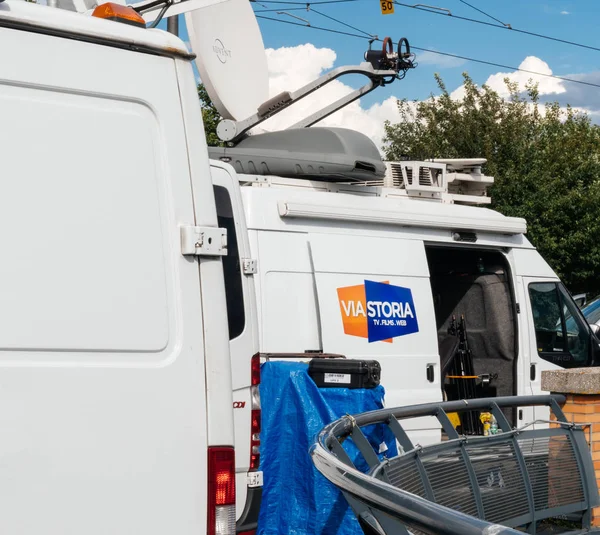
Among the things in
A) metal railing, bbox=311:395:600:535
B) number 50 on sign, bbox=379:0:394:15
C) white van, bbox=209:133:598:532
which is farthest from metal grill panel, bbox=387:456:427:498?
number 50 on sign, bbox=379:0:394:15

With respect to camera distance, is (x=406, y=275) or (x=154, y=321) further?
(x=406, y=275)

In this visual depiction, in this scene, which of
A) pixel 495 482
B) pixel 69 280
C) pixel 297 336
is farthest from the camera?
pixel 297 336

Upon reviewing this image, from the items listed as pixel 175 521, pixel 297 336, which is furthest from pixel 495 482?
pixel 297 336

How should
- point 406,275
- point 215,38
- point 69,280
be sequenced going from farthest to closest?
1. point 215,38
2. point 406,275
3. point 69,280

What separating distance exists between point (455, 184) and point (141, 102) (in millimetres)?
7187

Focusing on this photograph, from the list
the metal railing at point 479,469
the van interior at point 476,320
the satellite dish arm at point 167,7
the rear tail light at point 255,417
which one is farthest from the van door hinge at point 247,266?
the van interior at point 476,320

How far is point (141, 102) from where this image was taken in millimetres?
2939

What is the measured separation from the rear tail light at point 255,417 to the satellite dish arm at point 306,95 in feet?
12.2

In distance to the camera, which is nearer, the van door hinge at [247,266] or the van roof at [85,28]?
the van roof at [85,28]

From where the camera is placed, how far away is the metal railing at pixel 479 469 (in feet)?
11.2

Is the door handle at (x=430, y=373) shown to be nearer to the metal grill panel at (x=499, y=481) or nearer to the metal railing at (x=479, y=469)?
the metal railing at (x=479, y=469)

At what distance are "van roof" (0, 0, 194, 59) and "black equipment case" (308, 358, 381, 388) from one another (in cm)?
355

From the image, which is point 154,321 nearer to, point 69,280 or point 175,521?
point 69,280

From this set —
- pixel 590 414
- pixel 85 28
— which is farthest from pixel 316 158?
pixel 85 28
